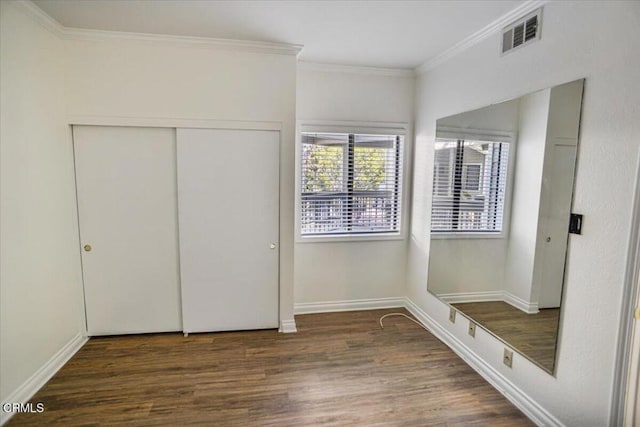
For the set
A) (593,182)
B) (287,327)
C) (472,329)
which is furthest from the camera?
(287,327)

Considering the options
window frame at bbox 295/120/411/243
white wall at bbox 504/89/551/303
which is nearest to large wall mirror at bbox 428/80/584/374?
white wall at bbox 504/89/551/303

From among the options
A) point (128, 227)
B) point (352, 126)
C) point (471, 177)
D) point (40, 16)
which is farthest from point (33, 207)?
point (471, 177)

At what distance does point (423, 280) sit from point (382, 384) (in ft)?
4.40

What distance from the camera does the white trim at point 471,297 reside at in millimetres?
2445

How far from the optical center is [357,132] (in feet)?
11.5

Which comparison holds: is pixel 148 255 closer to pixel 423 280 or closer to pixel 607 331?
pixel 423 280

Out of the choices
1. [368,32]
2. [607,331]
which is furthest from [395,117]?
[607,331]

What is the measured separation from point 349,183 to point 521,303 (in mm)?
1941

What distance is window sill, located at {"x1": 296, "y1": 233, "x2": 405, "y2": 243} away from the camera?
352 cm

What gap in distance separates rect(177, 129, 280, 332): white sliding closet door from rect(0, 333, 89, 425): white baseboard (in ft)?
2.84

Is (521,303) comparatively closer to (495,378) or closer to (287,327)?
(495,378)

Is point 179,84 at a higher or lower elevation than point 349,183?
higher

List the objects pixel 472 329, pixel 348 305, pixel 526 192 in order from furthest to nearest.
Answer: pixel 348 305
pixel 472 329
pixel 526 192

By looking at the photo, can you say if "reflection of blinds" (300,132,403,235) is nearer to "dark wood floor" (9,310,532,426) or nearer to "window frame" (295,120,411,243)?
"window frame" (295,120,411,243)
